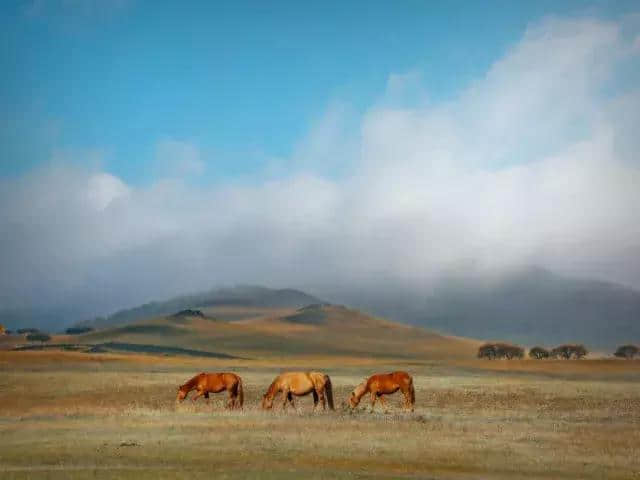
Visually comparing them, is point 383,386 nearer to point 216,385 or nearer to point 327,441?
point 216,385

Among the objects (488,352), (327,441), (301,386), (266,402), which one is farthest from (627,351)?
(327,441)

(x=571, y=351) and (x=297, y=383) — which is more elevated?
(x=571, y=351)

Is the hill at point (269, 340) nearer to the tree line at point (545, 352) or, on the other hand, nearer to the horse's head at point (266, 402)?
the tree line at point (545, 352)

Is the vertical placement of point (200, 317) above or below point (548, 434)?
above

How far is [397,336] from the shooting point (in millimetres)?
185625

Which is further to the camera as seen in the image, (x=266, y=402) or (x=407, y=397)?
(x=266, y=402)

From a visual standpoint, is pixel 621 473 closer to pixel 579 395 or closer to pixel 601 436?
pixel 601 436

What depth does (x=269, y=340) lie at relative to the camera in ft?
510

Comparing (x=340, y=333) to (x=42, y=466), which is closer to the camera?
(x=42, y=466)

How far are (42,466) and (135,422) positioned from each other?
836 centimetres

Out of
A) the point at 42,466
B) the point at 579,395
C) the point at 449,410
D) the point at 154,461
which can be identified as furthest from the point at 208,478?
the point at 579,395

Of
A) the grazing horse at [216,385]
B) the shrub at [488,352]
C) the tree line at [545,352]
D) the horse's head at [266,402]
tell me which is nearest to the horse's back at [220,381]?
the grazing horse at [216,385]

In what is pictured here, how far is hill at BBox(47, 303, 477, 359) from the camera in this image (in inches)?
5423

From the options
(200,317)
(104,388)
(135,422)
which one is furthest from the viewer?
(200,317)
